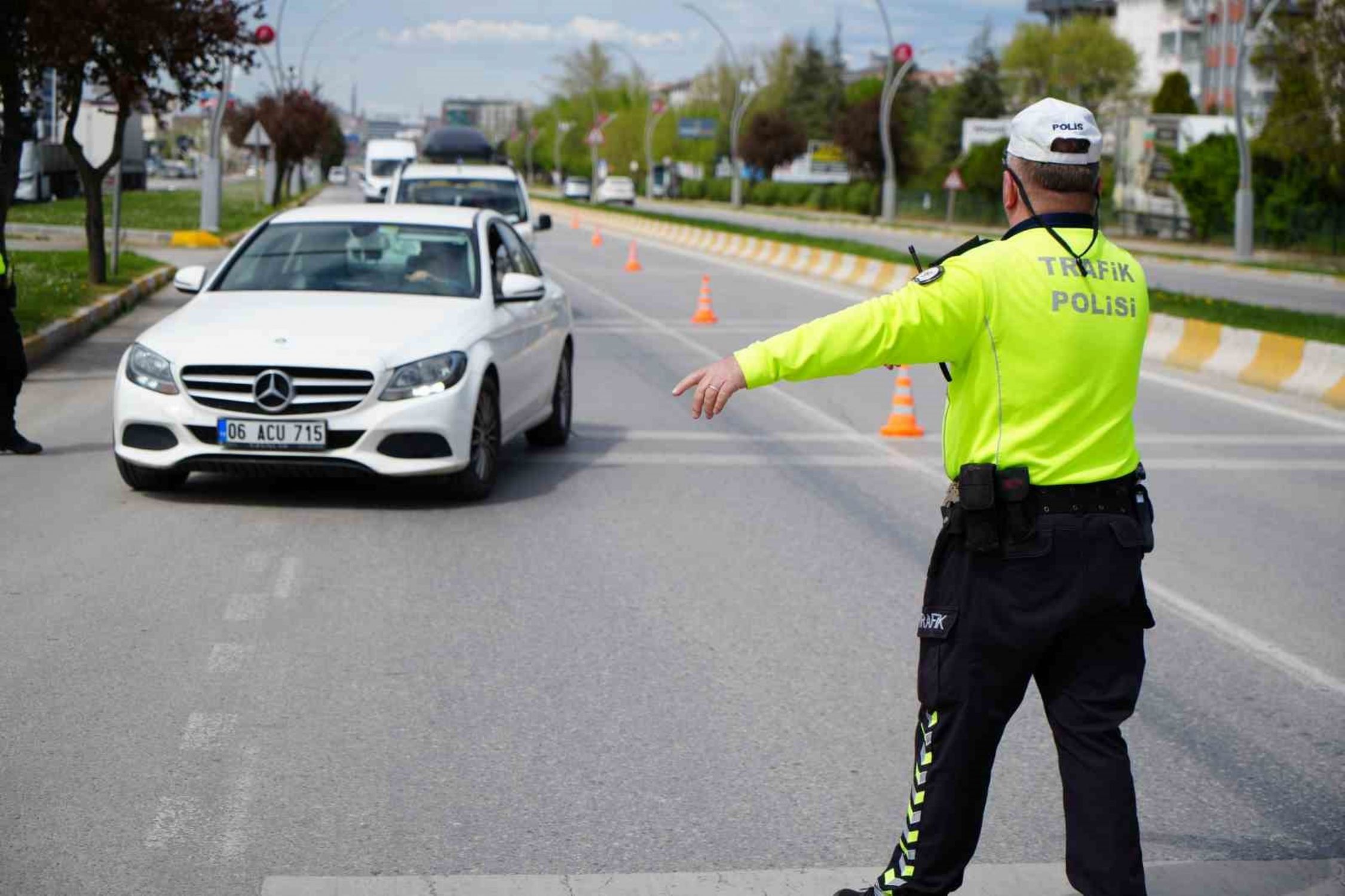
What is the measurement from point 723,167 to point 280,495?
137 metres

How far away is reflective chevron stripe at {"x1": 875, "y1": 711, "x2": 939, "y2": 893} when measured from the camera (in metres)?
3.70

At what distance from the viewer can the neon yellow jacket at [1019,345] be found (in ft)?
11.8

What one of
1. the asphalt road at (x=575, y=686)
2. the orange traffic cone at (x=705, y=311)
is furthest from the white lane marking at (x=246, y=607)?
the orange traffic cone at (x=705, y=311)

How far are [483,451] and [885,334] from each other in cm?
628

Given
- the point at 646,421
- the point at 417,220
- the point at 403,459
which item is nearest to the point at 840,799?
the point at 403,459

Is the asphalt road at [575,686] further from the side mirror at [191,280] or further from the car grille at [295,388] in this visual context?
the side mirror at [191,280]

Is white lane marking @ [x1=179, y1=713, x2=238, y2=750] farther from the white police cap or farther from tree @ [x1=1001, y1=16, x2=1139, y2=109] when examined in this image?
tree @ [x1=1001, y1=16, x2=1139, y2=109]

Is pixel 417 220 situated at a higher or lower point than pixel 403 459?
higher

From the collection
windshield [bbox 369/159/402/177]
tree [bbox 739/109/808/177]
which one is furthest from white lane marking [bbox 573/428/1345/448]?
tree [bbox 739/109/808/177]

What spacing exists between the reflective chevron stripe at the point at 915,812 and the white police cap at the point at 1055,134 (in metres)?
1.15

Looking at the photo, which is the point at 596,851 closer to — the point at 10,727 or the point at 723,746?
the point at 723,746

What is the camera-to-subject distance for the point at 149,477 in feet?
31.3

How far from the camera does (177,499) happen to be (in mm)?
9516

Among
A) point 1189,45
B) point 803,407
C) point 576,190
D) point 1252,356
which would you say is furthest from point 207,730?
point 1189,45
